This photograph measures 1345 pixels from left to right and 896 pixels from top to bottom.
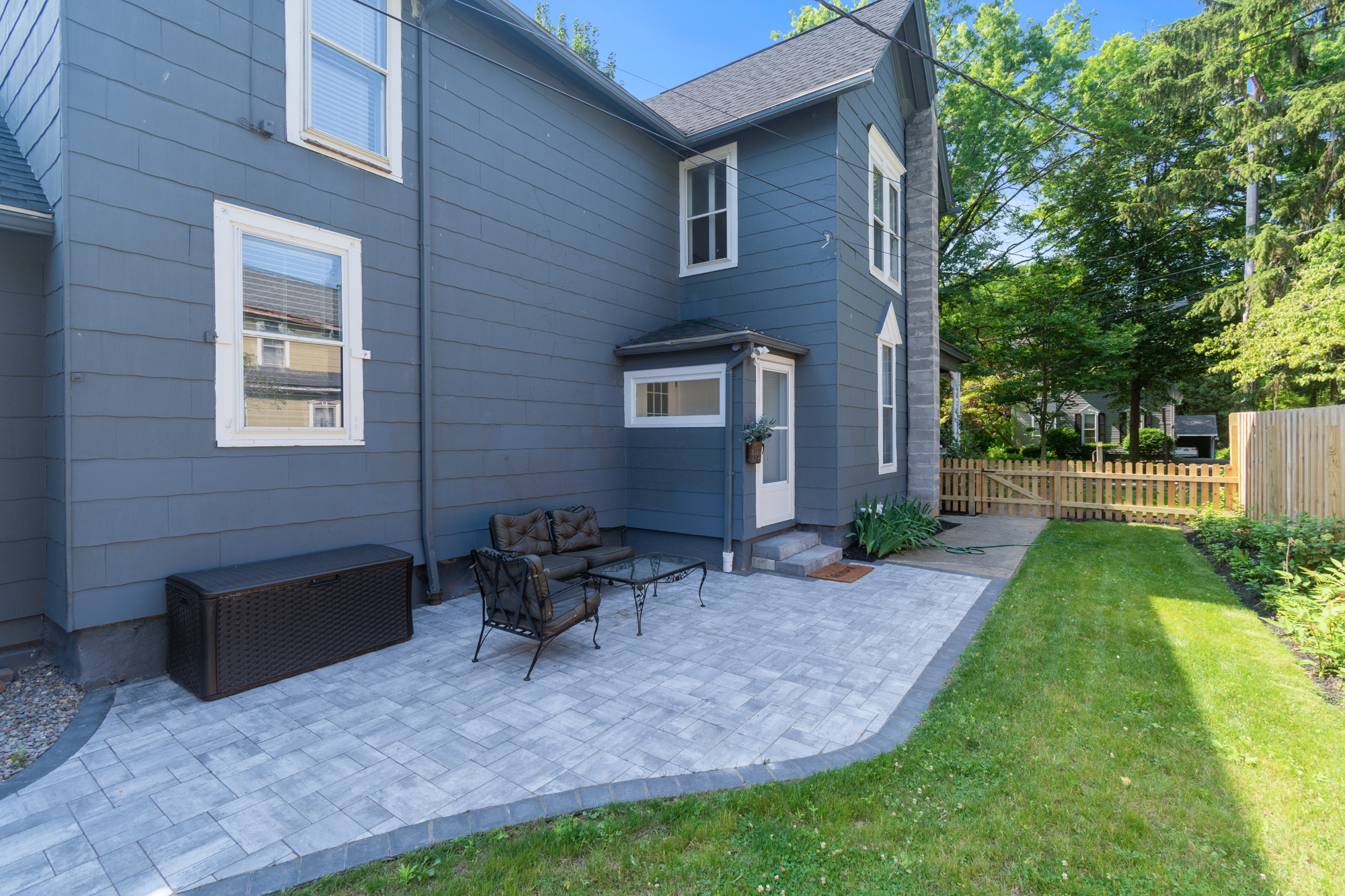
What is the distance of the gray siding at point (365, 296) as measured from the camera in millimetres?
3686

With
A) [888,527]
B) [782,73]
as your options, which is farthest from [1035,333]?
[888,527]

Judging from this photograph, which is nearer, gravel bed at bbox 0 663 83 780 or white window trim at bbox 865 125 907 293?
gravel bed at bbox 0 663 83 780

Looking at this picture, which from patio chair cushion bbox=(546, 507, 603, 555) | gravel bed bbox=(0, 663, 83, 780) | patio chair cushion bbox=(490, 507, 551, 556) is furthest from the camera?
patio chair cushion bbox=(546, 507, 603, 555)

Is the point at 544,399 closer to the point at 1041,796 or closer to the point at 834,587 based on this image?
the point at 834,587

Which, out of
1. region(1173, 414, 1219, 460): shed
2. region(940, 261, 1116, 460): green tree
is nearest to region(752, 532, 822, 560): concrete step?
region(940, 261, 1116, 460): green tree

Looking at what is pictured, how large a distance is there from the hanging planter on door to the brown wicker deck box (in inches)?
147

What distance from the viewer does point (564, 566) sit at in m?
5.33

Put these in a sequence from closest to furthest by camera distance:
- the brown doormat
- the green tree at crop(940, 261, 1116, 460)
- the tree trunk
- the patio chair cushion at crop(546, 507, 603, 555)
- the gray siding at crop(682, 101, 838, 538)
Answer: the patio chair cushion at crop(546, 507, 603, 555)
the brown doormat
the gray siding at crop(682, 101, 838, 538)
the green tree at crop(940, 261, 1116, 460)
the tree trunk

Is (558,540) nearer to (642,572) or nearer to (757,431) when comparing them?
(642,572)

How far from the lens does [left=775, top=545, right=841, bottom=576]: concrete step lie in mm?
6703

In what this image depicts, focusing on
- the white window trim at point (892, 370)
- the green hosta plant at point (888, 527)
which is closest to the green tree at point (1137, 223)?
the white window trim at point (892, 370)

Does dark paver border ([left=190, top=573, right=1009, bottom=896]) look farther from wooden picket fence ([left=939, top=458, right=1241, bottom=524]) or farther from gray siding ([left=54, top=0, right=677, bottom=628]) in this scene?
wooden picket fence ([left=939, top=458, right=1241, bottom=524])

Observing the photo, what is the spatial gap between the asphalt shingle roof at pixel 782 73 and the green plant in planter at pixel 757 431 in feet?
13.9

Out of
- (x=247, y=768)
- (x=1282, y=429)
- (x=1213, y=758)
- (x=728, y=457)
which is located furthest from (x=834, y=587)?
(x=1282, y=429)
